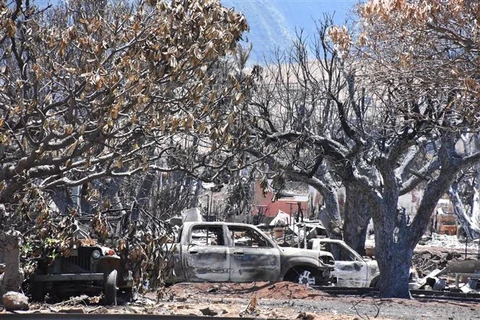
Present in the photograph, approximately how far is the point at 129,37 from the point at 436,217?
50030mm

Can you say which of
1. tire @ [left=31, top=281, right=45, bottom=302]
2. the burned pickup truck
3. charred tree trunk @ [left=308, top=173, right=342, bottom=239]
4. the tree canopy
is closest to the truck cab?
the burned pickup truck

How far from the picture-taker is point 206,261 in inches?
855

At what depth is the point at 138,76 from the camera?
41.2 ft

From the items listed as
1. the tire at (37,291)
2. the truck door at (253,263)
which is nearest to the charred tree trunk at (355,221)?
the truck door at (253,263)

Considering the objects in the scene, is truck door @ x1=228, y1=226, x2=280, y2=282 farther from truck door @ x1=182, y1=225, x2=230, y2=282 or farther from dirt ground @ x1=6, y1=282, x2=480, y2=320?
dirt ground @ x1=6, y1=282, x2=480, y2=320

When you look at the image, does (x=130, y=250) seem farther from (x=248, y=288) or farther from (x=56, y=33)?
(x=248, y=288)

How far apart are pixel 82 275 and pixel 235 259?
6049 mm

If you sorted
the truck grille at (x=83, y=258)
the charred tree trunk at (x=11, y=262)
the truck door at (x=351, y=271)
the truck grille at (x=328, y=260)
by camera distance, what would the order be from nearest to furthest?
the charred tree trunk at (x=11, y=262) < the truck grille at (x=83, y=258) < the truck grille at (x=328, y=260) < the truck door at (x=351, y=271)

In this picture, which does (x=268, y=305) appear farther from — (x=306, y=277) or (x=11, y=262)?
(x=11, y=262)

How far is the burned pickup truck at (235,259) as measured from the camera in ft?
71.1

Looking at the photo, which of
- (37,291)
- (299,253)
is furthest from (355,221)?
(37,291)

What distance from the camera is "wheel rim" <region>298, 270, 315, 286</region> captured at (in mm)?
22578

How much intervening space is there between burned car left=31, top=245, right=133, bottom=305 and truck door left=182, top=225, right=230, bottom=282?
14.4 ft

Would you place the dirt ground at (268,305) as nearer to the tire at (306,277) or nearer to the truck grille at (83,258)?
the truck grille at (83,258)
